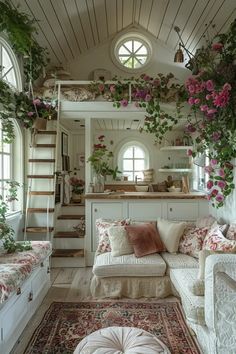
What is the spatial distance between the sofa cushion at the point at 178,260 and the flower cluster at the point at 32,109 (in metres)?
2.71

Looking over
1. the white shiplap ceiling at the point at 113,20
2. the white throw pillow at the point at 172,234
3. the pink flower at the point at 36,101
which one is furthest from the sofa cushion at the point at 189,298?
the white shiplap ceiling at the point at 113,20

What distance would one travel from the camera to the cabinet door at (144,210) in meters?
4.48

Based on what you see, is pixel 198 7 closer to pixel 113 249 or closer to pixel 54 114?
pixel 54 114

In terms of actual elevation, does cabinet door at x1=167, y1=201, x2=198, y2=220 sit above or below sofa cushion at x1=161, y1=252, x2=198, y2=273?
above

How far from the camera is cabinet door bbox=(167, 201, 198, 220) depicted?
4492 millimetres

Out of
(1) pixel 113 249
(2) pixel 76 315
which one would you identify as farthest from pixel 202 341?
(1) pixel 113 249

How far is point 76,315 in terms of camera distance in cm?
283

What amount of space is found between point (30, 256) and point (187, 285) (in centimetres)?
156

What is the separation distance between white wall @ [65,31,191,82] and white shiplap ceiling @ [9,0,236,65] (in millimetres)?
135

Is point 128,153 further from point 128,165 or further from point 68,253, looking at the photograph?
point 68,253

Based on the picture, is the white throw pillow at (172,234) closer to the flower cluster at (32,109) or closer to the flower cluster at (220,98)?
the flower cluster at (220,98)

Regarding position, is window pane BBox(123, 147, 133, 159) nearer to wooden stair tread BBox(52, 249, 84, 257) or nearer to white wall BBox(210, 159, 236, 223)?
wooden stair tread BBox(52, 249, 84, 257)

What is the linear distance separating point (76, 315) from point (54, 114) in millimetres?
3010

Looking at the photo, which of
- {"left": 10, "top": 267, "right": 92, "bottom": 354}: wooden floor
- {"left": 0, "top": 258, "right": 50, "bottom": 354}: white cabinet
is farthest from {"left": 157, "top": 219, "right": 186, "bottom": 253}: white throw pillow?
{"left": 0, "top": 258, "right": 50, "bottom": 354}: white cabinet
